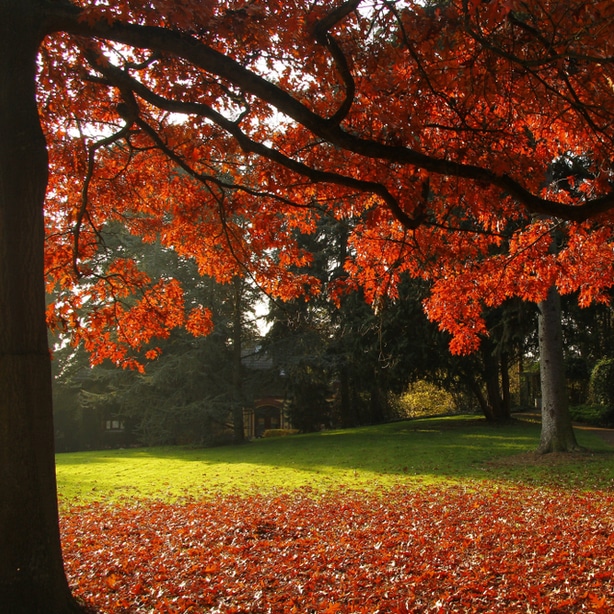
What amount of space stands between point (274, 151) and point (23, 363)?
327 cm

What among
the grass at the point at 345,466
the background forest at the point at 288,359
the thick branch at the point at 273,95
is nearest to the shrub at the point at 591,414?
the background forest at the point at 288,359

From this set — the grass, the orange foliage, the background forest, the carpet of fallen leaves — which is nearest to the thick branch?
the orange foliage

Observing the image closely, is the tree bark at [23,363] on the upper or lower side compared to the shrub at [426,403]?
upper

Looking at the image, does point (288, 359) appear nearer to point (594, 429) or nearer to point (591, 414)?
point (594, 429)

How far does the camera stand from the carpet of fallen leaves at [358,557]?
5383 millimetres

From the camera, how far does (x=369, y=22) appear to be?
7.35 meters

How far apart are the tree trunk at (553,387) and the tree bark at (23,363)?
13639 millimetres

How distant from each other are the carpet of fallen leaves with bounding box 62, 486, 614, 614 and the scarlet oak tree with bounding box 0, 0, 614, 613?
1.88 meters

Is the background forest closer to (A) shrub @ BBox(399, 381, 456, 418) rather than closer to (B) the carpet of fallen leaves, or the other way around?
(A) shrub @ BBox(399, 381, 456, 418)

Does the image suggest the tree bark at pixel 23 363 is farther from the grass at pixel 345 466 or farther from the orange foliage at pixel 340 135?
the grass at pixel 345 466

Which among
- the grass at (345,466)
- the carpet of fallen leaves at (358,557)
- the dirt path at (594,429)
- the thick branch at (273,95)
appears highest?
the thick branch at (273,95)

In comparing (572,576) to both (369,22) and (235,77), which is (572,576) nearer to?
(235,77)

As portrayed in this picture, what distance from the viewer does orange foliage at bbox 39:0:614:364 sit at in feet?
19.4

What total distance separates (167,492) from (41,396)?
9.83 meters
